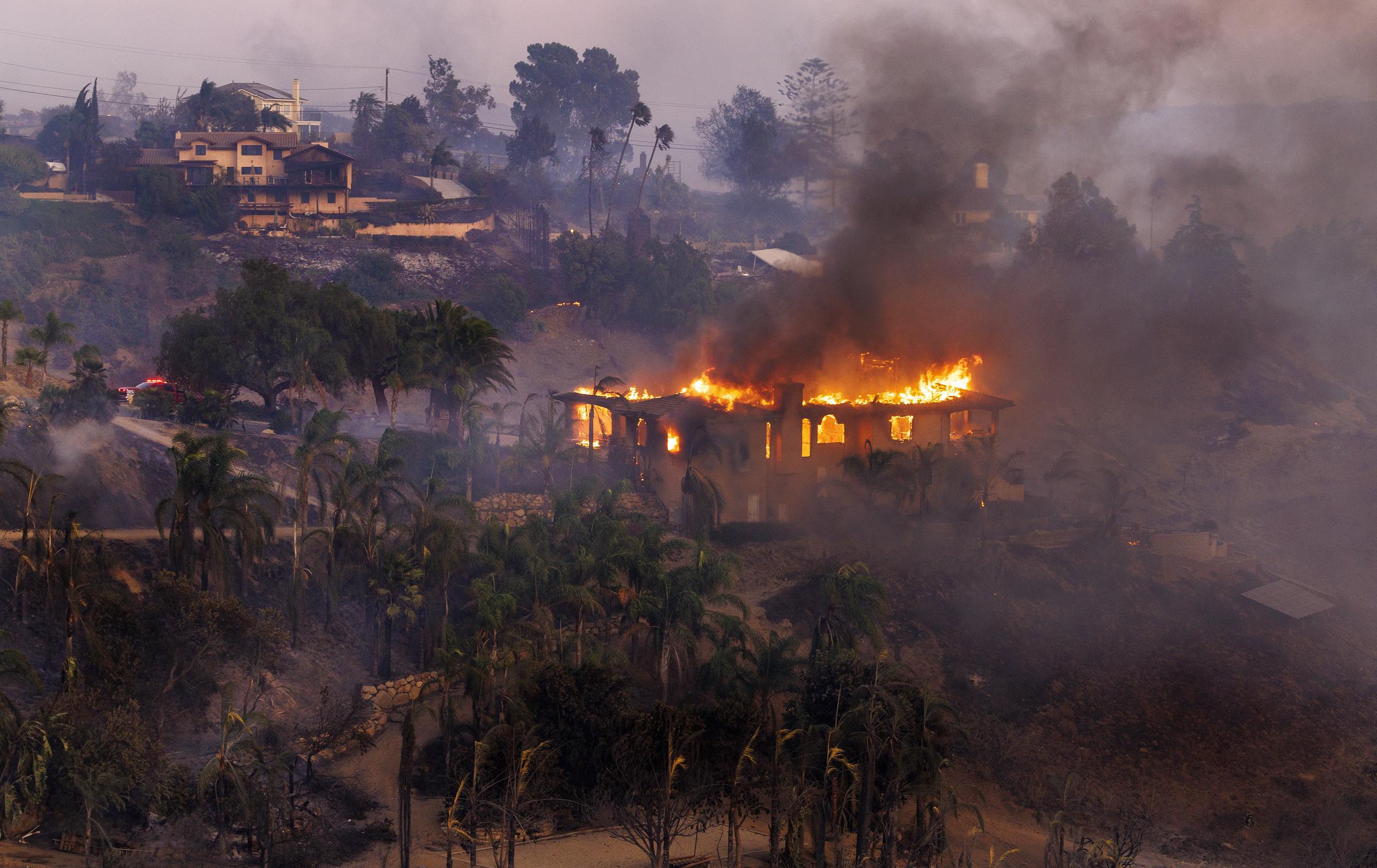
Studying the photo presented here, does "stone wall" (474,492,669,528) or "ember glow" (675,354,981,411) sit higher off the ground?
"ember glow" (675,354,981,411)

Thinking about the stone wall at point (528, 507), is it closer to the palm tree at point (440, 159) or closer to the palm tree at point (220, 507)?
the palm tree at point (220, 507)

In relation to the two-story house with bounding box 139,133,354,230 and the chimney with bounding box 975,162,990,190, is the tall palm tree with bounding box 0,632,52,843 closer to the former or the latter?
the two-story house with bounding box 139,133,354,230

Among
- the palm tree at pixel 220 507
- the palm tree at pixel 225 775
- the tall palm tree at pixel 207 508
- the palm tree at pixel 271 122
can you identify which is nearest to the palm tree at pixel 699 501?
the palm tree at pixel 220 507

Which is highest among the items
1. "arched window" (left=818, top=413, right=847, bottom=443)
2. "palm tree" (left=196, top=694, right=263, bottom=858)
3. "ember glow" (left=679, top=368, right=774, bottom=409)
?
"ember glow" (left=679, top=368, right=774, bottom=409)

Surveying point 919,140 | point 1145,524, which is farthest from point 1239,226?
point 1145,524

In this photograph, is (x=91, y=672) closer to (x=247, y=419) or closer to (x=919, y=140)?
(x=247, y=419)

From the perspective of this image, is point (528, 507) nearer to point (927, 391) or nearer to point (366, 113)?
point (927, 391)

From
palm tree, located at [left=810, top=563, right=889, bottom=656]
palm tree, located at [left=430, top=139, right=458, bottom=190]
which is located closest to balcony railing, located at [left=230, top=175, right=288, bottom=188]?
palm tree, located at [left=430, top=139, right=458, bottom=190]
